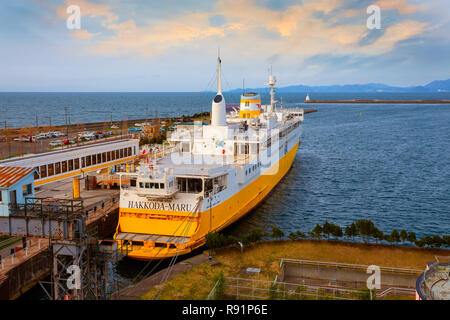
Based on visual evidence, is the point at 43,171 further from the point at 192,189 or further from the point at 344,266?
the point at 344,266

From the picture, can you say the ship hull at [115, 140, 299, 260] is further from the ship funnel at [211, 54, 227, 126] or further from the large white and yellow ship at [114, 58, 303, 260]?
the ship funnel at [211, 54, 227, 126]

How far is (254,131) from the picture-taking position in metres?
37.4

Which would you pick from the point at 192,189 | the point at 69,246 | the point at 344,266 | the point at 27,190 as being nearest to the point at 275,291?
the point at 344,266

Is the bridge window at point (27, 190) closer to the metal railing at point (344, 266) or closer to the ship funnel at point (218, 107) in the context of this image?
the metal railing at point (344, 266)

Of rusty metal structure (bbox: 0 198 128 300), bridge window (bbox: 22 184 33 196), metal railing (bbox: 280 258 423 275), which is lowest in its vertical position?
metal railing (bbox: 280 258 423 275)

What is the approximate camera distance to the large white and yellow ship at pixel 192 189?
23.4 m

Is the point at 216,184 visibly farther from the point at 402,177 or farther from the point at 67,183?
the point at 402,177

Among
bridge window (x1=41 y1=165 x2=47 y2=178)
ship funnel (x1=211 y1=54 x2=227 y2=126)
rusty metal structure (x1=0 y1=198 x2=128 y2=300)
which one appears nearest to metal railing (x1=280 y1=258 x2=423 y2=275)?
rusty metal structure (x1=0 y1=198 x2=128 y2=300)

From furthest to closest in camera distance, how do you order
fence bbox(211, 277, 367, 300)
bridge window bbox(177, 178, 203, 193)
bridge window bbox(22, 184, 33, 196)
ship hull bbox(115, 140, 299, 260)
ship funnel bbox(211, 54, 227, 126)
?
1. ship funnel bbox(211, 54, 227, 126)
2. bridge window bbox(177, 178, 203, 193)
3. ship hull bbox(115, 140, 299, 260)
4. bridge window bbox(22, 184, 33, 196)
5. fence bbox(211, 277, 367, 300)

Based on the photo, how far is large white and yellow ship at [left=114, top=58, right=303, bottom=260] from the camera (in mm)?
23391

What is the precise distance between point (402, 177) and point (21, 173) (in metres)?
43.4

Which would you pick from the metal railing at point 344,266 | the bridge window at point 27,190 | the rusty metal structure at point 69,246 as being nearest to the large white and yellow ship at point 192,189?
the bridge window at point 27,190

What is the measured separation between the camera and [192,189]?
26984 millimetres

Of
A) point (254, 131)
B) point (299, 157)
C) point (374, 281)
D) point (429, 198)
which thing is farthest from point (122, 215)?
point (299, 157)
